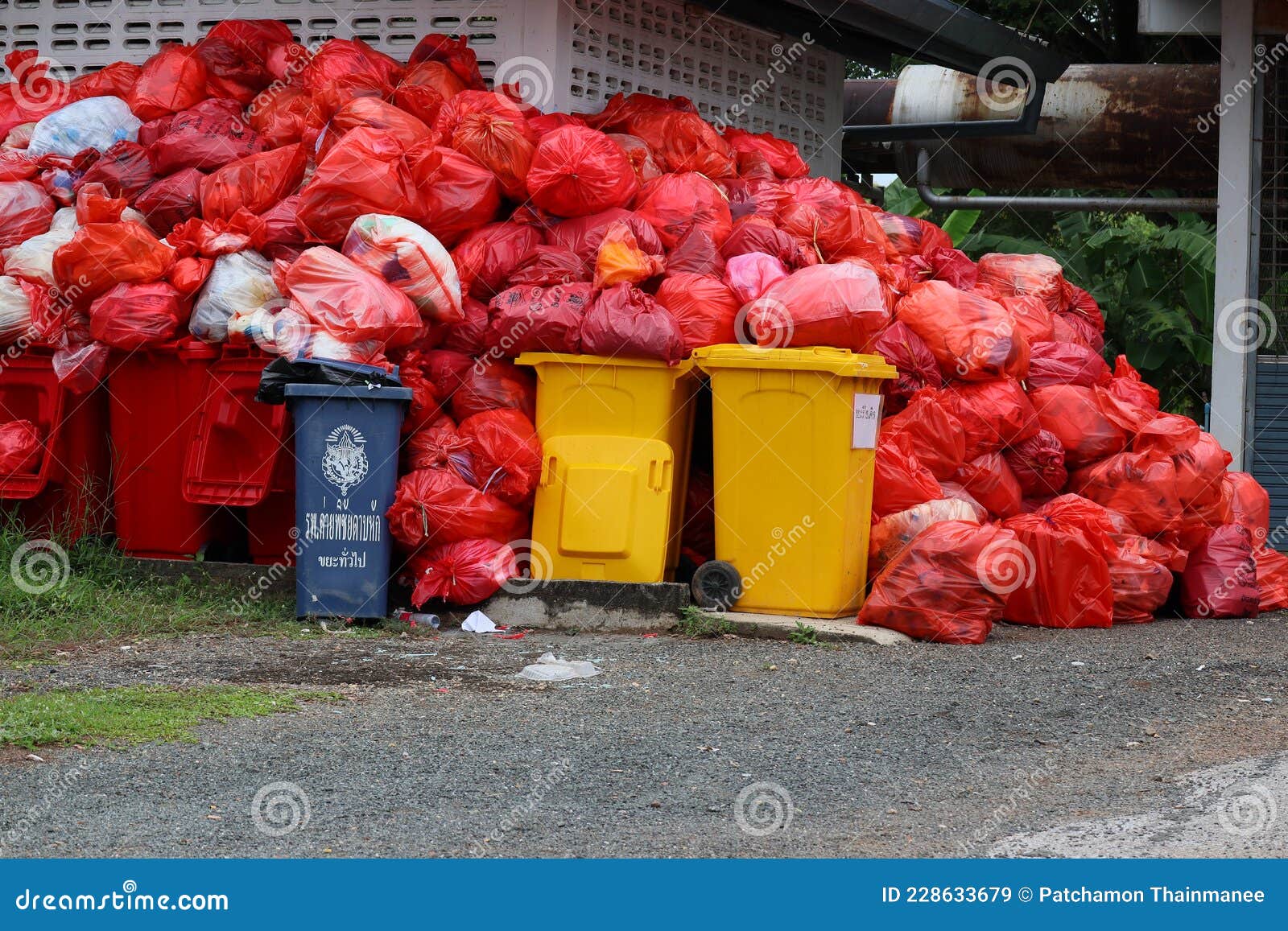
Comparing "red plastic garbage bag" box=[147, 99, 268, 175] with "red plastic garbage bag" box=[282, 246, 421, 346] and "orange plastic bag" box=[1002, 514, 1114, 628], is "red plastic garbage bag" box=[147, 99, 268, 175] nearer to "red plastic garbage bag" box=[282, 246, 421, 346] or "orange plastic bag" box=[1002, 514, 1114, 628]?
"red plastic garbage bag" box=[282, 246, 421, 346]

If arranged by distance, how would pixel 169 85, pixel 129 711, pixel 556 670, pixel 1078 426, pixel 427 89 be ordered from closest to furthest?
pixel 129 711, pixel 556 670, pixel 1078 426, pixel 427 89, pixel 169 85

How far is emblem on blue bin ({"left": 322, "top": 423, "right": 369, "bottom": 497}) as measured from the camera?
6.21 meters

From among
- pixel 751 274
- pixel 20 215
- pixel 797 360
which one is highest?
pixel 20 215

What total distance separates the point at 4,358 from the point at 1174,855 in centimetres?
549

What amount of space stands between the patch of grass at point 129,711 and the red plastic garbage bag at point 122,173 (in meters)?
3.25

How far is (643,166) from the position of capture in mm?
7840

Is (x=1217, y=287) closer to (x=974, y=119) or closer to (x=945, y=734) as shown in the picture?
(x=974, y=119)

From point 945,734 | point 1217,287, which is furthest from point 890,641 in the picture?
point 1217,287

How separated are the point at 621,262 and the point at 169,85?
282 centimetres

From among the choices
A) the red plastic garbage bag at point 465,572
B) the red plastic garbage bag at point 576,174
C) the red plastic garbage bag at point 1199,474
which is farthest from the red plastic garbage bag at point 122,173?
the red plastic garbage bag at point 1199,474

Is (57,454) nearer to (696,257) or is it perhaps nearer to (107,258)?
(107,258)

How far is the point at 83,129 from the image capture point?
25.8 feet

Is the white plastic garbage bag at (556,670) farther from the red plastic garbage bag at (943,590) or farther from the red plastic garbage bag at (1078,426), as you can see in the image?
the red plastic garbage bag at (1078,426)

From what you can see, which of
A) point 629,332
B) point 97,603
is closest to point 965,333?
point 629,332
